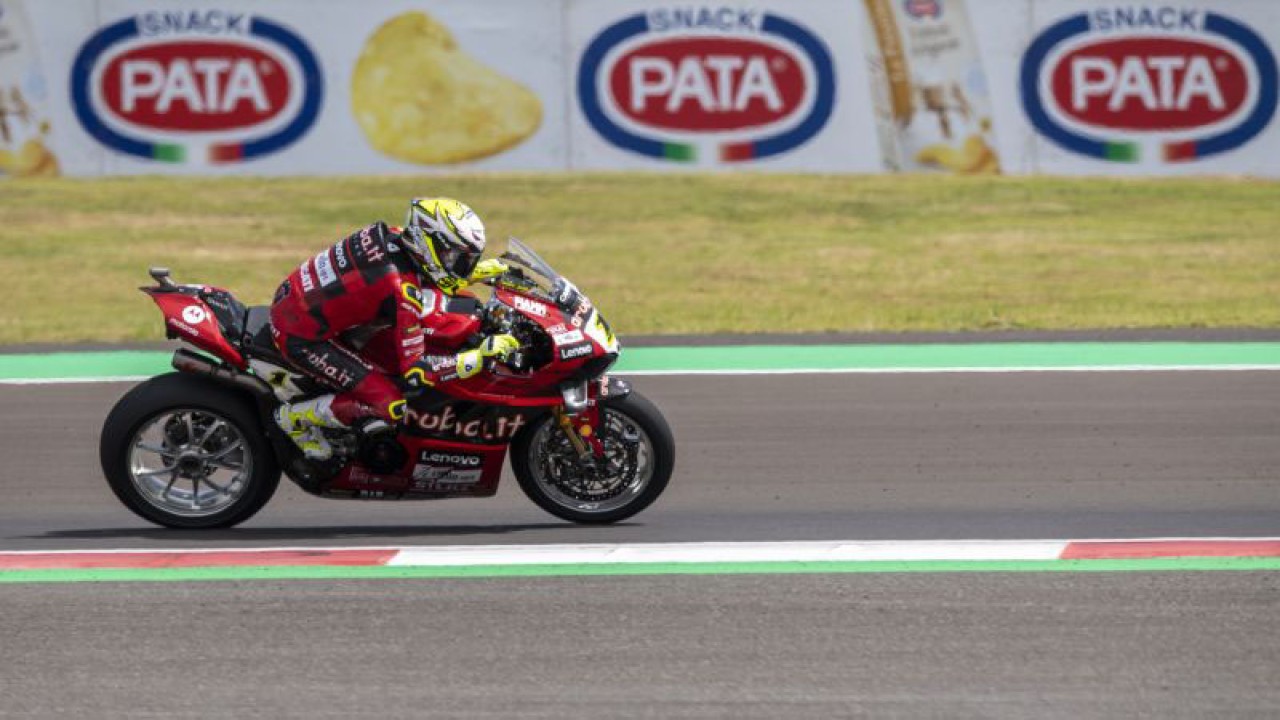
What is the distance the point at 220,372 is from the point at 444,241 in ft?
3.65

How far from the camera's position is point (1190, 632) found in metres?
7.28

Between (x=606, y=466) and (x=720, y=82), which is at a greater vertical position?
(x=606, y=466)

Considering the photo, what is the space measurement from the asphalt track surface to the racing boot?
1.25 ft

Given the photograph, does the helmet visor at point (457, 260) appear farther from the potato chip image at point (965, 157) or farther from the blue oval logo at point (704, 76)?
the potato chip image at point (965, 157)

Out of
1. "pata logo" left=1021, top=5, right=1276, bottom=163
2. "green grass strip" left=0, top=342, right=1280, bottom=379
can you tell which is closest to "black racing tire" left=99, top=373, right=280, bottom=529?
"green grass strip" left=0, top=342, right=1280, bottom=379

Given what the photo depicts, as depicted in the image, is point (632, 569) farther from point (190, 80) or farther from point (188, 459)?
point (190, 80)

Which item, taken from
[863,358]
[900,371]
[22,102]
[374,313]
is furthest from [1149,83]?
[374,313]

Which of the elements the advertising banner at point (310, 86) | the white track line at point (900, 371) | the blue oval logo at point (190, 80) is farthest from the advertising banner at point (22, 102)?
the white track line at point (900, 371)

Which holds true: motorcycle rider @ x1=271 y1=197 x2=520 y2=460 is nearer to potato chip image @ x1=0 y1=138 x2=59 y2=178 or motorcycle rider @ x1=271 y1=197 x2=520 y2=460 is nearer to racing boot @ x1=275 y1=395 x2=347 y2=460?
racing boot @ x1=275 y1=395 x2=347 y2=460

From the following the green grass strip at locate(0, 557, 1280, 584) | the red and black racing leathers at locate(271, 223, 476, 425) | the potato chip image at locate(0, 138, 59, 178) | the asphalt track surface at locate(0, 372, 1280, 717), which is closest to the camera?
the asphalt track surface at locate(0, 372, 1280, 717)

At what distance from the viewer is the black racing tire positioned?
8.98 m

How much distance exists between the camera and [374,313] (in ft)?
29.5

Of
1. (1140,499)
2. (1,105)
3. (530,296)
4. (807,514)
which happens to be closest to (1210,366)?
(1140,499)

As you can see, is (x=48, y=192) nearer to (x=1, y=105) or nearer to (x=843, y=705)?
(x=1, y=105)
